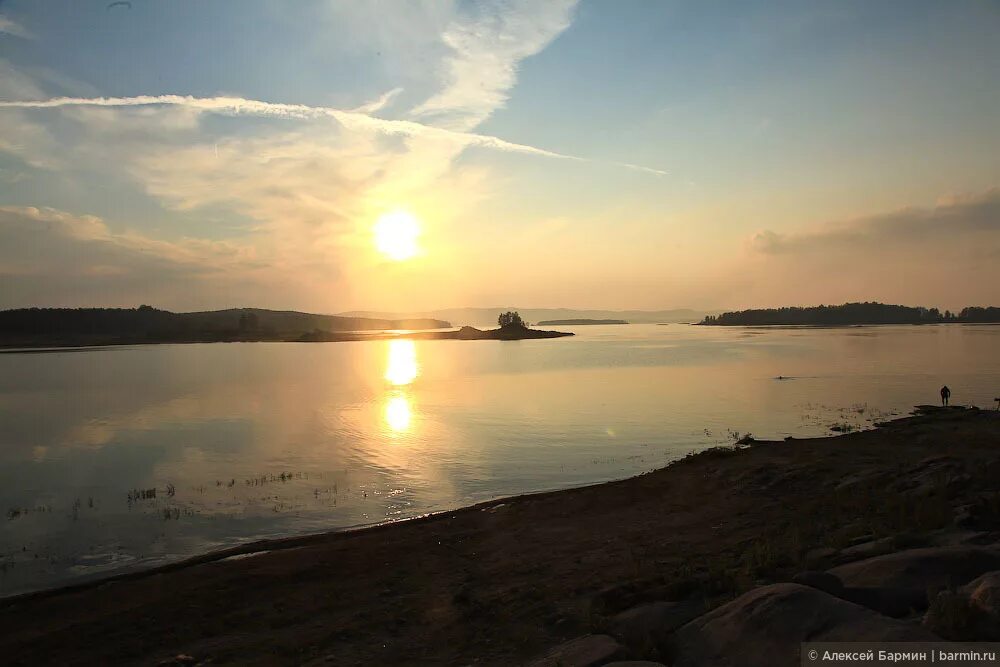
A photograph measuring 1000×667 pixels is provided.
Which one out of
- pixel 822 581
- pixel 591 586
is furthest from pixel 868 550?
pixel 591 586

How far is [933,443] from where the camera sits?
86.9ft

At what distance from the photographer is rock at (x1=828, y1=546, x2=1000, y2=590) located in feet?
27.7

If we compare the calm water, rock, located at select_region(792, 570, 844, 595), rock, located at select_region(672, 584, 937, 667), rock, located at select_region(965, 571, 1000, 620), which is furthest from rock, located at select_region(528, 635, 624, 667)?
the calm water

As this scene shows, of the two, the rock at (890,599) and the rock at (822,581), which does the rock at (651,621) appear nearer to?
the rock at (822,581)

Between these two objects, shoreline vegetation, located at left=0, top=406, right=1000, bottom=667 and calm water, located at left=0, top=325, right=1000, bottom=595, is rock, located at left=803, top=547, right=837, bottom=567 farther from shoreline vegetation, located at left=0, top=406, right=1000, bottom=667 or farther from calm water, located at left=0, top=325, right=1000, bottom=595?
calm water, located at left=0, top=325, right=1000, bottom=595

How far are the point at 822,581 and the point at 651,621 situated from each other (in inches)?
109

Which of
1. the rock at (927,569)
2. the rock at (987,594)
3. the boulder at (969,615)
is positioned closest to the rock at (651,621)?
the rock at (927,569)

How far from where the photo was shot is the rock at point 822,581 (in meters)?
8.59

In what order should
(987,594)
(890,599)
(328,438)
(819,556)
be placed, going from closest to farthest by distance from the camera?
(987,594)
(890,599)
(819,556)
(328,438)

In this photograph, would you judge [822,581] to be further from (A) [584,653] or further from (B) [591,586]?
(B) [591,586]

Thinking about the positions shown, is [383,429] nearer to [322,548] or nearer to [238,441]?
[238,441]

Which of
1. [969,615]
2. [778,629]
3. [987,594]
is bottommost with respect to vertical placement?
[778,629]

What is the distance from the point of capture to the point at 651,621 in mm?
9547

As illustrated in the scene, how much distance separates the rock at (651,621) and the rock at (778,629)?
416 millimetres
